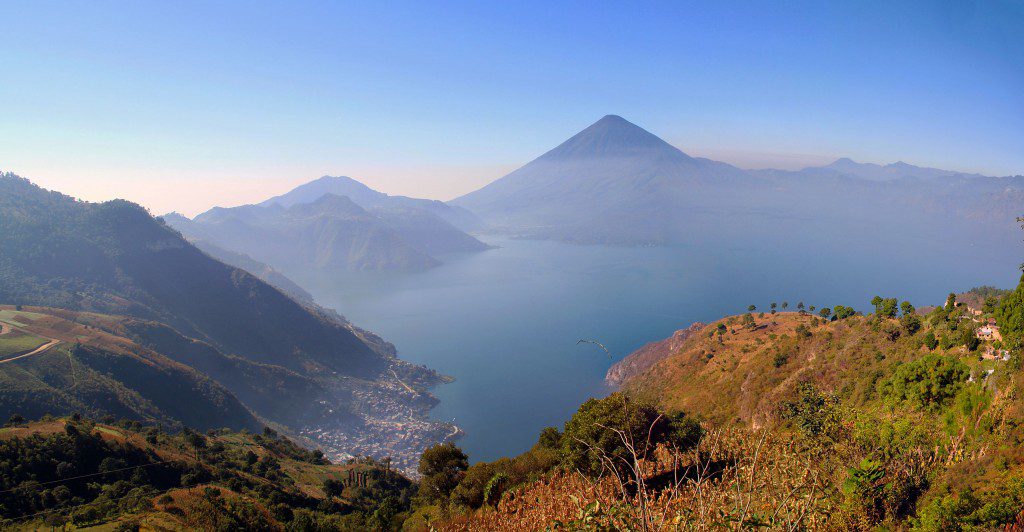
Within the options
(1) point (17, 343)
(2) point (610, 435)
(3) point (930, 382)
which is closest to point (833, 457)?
(2) point (610, 435)

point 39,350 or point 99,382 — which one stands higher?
point 39,350

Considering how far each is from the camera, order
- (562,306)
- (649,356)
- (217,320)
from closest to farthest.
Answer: (649,356) < (217,320) < (562,306)

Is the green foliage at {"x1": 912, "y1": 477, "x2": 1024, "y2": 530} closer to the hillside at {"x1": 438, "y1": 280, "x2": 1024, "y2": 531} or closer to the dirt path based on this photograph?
the hillside at {"x1": 438, "y1": 280, "x2": 1024, "y2": 531}

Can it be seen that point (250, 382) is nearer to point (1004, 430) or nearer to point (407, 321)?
point (407, 321)

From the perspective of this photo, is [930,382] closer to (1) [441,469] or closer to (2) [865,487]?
(2) [865,487]

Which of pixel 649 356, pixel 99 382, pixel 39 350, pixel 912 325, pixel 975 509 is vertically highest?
pixel 975 509

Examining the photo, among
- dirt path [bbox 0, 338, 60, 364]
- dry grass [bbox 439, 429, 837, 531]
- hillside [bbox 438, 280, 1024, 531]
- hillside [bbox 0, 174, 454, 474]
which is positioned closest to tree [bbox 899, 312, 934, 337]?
hillside [bbox 438, 280, 1024, 531]

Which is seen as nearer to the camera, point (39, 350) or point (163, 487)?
point (163, 487)

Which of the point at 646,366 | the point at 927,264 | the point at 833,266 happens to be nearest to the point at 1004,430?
the point at 646,366
